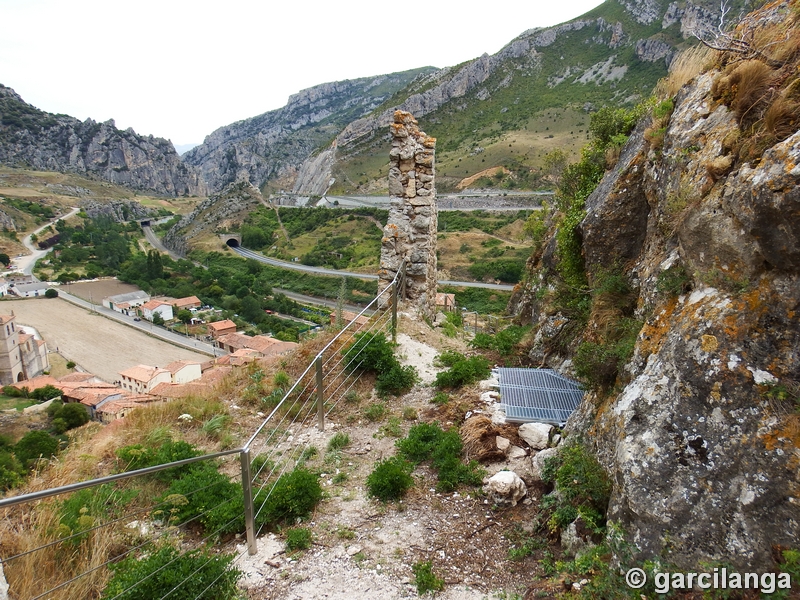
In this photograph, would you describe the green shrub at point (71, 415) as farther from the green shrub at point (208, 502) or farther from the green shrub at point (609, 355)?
the green shrub at point (609, 355)

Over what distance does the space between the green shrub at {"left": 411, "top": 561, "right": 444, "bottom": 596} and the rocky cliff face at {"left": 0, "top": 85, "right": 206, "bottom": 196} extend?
7227 inches

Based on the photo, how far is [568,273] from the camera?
7578 millimetres

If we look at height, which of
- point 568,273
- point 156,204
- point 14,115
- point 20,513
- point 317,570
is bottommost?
point 317,570

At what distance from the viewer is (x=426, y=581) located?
3613mm

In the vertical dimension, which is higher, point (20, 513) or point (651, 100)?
point (651, 100)

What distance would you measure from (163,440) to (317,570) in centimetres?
343

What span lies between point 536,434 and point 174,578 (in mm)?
4004

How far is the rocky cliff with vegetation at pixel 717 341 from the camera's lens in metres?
2.83

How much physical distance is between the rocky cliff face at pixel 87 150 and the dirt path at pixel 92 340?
110m

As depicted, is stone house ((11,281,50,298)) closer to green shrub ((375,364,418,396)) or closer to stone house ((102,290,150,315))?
stone house ((102,290,150,315))

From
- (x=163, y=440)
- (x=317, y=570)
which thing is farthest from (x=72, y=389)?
(x=317, y=570)

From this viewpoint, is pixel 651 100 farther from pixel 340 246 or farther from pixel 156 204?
pixel 156 204

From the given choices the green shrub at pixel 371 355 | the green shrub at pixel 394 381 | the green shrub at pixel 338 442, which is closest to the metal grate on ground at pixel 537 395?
the green shrub at pixel 394 381

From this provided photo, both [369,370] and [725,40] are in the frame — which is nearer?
[725,40]
